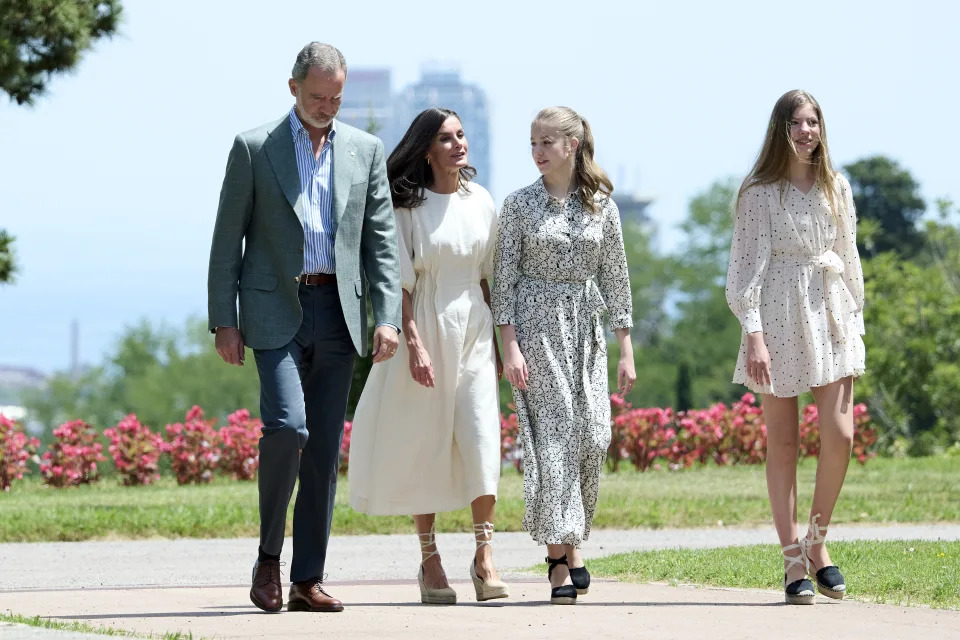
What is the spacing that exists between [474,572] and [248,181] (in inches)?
74.0

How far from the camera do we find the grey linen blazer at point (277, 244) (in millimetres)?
5906

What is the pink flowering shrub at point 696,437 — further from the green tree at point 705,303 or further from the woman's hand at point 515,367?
the green tree at point 705,303

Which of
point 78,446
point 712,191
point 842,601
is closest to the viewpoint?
point 842,601

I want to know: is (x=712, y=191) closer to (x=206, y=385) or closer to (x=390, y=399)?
(x=206, y=385)

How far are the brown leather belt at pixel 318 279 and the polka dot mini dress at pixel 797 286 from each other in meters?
1.69

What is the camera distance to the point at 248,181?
596 cm

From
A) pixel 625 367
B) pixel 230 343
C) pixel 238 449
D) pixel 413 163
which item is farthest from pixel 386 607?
pixel 238 449

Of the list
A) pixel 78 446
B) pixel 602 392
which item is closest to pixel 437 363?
pixel 602 392

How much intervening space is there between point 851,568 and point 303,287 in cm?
296

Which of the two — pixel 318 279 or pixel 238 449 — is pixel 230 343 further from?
pixel 238 449

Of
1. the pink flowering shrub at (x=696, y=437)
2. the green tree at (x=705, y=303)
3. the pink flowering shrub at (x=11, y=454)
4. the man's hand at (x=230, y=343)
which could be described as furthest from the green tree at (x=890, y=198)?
the man's hand at (x=230, y=343)

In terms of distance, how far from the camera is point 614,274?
267 inches

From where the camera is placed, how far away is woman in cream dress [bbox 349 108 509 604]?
6562 mm

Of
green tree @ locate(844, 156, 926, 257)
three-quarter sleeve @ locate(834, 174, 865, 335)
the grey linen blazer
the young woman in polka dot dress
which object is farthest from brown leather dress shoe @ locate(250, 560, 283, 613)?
green tree @ locate(844, 156, 926, 257)
